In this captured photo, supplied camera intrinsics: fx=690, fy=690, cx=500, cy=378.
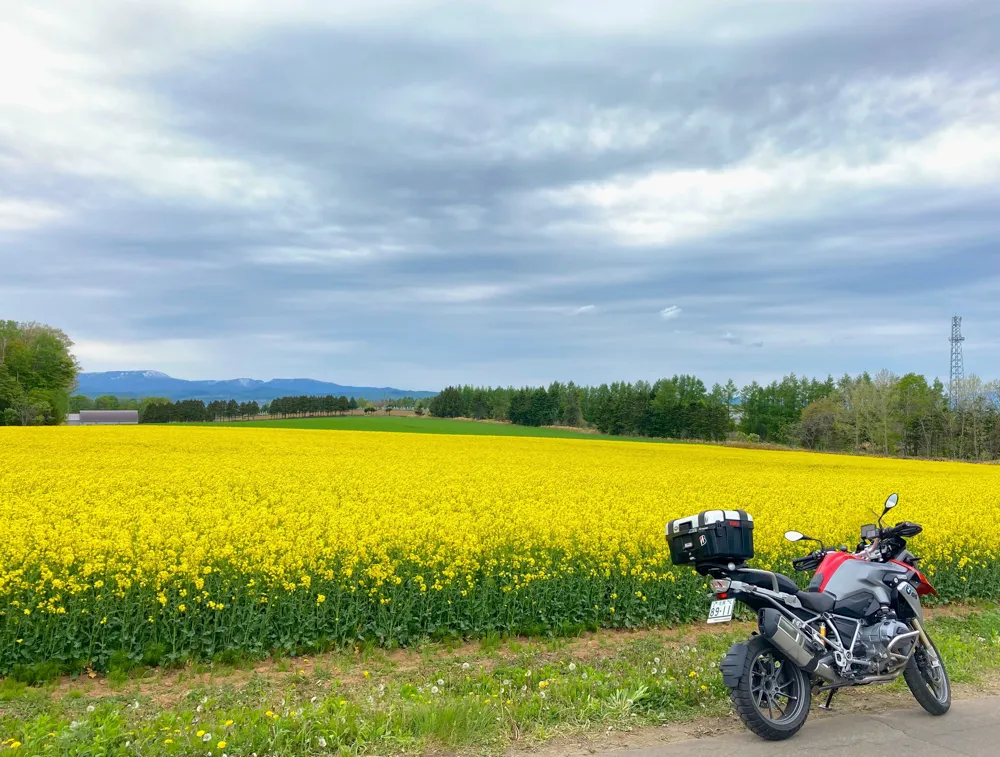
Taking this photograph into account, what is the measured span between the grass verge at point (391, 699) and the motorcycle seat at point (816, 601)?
3.49ft

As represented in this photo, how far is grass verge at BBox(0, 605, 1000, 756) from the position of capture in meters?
4.62

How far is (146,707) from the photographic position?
5.61 meters

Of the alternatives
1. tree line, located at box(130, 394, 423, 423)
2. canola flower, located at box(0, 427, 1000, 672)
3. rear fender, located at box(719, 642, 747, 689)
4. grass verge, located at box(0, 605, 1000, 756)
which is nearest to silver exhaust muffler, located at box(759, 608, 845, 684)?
rear fender, located at box(719, 642, 747, 689)

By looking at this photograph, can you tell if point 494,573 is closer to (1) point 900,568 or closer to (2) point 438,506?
(2) point 438,506

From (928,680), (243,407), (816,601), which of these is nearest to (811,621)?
(816,601)

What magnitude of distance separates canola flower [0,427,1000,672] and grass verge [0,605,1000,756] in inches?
16.1

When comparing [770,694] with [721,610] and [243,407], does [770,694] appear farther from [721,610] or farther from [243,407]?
[243,407]

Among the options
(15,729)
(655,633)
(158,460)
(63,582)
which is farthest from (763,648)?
(158,460)

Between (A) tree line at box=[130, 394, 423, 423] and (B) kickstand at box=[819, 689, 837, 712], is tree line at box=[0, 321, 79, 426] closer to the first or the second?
(A) tree line at box=[130, 394, 423, 423]

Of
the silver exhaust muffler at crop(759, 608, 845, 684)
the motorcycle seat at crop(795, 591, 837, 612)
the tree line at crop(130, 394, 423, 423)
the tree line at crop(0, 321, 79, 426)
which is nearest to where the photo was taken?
the silver exhaust muffler at crop(759, 608, 845, 684)

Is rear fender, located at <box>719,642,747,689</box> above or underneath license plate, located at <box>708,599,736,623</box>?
underneath

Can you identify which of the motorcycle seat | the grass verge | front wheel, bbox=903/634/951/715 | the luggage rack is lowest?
the grass verge

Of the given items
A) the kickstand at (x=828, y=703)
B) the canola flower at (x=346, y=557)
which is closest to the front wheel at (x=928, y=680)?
the kickstand at (x=828, y=703)

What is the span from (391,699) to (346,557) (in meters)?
3.01
